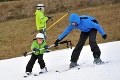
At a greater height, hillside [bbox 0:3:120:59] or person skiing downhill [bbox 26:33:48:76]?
hillside [bbox 0:3:120:59]

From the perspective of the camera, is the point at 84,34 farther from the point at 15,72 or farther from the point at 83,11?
the point at 83,11

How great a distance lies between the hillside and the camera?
1877 centimetres

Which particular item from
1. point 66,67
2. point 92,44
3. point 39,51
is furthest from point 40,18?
point 92,44

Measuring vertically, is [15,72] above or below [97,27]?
below

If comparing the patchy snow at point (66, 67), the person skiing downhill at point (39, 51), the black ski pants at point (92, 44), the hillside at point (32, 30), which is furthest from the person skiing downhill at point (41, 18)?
the black ski pants at point (92, 44)

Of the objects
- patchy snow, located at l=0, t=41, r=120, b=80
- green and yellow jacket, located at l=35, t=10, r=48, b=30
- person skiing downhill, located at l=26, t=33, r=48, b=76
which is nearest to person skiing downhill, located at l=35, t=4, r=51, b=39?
green and yellow jacket, located at l=35, t=10, r=48, b=30

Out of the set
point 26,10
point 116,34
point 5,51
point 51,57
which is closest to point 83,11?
point 26,10

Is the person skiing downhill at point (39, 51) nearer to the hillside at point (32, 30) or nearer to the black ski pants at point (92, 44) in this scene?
the black ski pants at point (92, 44)

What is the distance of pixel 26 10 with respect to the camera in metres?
30.8

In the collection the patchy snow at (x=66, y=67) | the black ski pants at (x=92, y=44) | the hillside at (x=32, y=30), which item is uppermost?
the hillside at (x=32, y=30)

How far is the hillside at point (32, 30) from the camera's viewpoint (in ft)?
61.6

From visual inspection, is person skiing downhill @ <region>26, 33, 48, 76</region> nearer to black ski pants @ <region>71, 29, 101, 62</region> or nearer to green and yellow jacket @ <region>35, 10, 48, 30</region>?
black ski pants @ <region>71, 29, 101, 62</region>

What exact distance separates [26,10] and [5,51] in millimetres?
13025

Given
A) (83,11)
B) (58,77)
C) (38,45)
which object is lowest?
(58,77)
